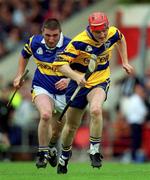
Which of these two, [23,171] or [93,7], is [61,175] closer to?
[23,171]

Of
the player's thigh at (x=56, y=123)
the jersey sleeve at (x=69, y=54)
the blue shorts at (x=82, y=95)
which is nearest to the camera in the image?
the jersey sleeve at (x=69, y=54)

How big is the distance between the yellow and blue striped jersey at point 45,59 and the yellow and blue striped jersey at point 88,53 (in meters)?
0.99

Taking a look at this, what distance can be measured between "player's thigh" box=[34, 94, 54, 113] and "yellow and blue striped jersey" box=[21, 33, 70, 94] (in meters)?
0.26

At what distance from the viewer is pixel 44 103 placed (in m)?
18.2

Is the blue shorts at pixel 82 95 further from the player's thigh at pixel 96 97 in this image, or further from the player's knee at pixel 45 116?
the player's knee at pixel 45 116

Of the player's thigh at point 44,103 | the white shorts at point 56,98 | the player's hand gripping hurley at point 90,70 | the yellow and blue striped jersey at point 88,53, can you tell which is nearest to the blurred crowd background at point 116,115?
the white shorts at point 56,98

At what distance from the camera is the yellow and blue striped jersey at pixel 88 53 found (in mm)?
17359

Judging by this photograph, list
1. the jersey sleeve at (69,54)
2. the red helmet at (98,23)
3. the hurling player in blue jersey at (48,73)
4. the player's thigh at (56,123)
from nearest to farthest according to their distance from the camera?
the red helmet at (98,23) < the jersey sleeve at (69,54) < the hurling player in blue jersey at (48,73) < the player's thigh at (56,123)

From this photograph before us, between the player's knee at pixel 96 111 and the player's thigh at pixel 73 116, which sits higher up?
the player's knee at pixel 96 111

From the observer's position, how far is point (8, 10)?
32438 mm

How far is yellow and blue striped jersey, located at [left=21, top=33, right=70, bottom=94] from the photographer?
61.2 ft

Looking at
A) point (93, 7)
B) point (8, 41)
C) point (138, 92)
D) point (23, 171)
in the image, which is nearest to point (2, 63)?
point (8, 41)

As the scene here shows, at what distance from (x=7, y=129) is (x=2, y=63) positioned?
16.0ft

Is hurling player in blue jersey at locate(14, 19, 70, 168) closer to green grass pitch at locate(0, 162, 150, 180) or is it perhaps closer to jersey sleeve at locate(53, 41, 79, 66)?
green grass pitch at locate(0, 162, 150, 180)
